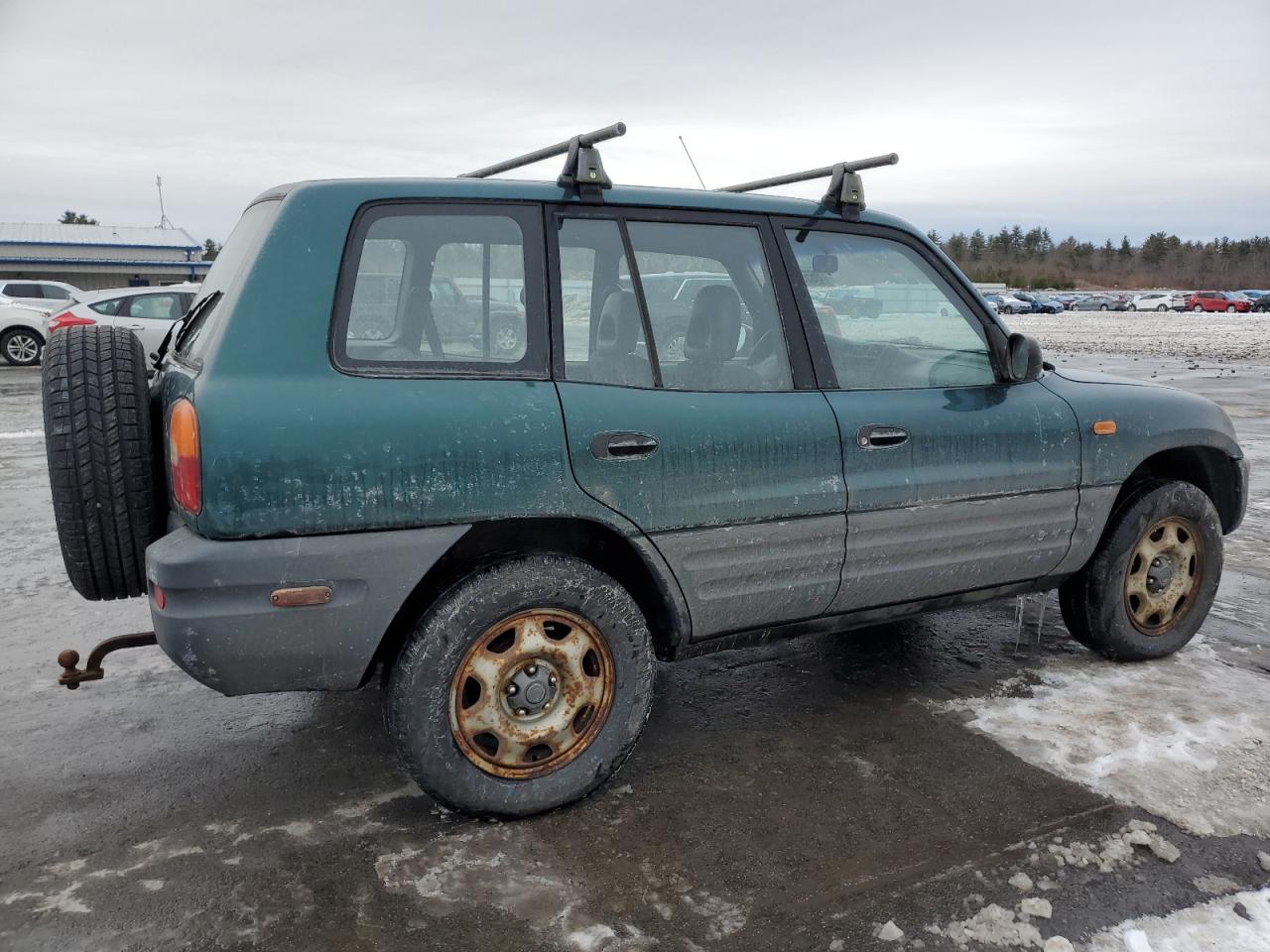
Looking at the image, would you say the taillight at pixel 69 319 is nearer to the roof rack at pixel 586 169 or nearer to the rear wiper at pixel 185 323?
the rear wiper at pixel 185 323

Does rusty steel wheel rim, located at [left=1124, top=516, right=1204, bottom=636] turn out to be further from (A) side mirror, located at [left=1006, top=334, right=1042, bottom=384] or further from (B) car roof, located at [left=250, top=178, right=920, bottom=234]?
(B) car roof, located at [left=250, top=178, right=920, bottom=234]

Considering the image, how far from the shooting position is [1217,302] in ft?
179

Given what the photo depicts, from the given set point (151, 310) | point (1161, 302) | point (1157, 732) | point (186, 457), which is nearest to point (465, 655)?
point (186, 457)

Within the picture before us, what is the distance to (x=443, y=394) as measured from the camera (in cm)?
283

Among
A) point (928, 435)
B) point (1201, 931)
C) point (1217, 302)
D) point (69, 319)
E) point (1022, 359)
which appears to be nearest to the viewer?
point (1201, 931)

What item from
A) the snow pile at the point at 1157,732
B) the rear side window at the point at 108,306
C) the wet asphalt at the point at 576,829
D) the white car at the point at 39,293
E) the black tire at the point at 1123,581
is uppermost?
the white car at the point at 39,293

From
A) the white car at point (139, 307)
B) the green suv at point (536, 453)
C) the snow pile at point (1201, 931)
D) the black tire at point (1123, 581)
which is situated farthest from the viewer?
the white car at point (139, 307)

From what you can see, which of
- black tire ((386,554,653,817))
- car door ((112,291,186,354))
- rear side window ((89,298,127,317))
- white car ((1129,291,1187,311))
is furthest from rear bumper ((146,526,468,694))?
white car ((1129,291,1187,311))

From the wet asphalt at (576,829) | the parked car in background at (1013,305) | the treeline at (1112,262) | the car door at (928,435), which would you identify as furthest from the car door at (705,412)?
the treeline at (1112,262)

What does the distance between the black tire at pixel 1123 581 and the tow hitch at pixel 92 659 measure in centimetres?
344

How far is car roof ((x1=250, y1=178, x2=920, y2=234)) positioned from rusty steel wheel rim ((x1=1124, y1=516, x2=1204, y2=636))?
177cm

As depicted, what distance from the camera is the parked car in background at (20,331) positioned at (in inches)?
746

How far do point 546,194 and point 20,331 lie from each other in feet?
64.5

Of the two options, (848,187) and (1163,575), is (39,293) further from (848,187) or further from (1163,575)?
(1163,575)
